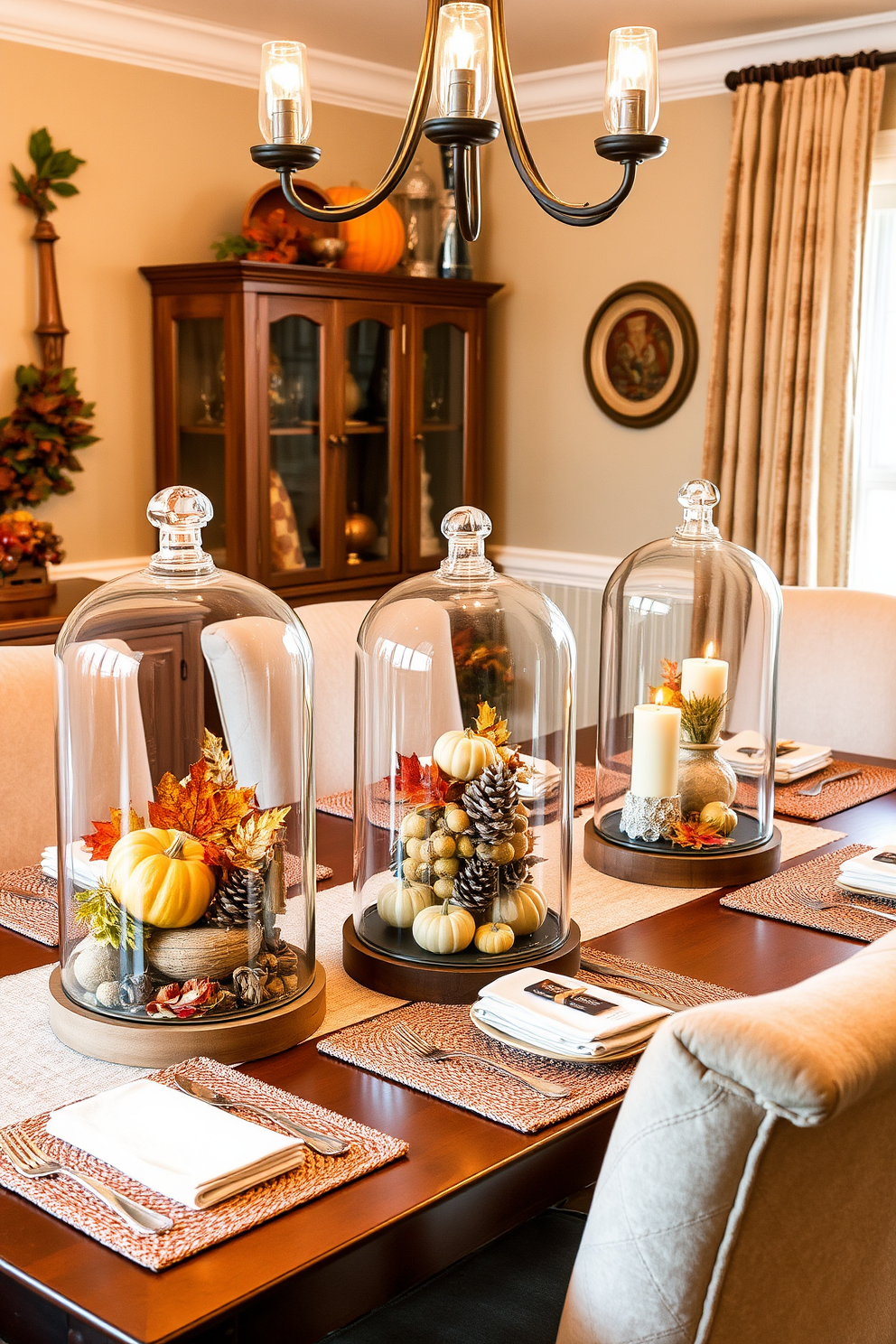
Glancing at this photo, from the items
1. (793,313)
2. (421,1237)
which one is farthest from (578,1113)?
(793,313)

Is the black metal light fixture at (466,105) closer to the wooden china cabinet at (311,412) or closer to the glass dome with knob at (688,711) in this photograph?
the glass dome with knob at (688,711)

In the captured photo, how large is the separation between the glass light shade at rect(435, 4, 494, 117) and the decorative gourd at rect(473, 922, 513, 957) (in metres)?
0.90

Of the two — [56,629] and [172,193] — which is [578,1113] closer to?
[56,629]

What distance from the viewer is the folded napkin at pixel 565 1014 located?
1.17 m

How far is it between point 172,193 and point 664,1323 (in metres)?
3.61

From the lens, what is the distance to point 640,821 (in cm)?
175

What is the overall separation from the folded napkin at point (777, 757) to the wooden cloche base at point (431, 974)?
0.62m

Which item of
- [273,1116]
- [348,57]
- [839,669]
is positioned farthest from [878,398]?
[273,1116]

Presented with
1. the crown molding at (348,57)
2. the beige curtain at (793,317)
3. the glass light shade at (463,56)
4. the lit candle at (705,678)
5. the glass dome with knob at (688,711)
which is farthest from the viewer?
the beige curtain at (793,317)

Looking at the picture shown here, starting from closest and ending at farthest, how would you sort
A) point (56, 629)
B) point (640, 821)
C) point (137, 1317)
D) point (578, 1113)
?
point (137, 1317) < point (578, 1113) < point (640, 821) < point (56, 629)

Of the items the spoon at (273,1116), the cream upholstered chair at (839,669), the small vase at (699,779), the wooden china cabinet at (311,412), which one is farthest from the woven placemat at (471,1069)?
the wooden china cabinet at (311,412)

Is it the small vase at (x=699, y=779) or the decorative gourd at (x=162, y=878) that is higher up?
the decorative gourd at (x=162, y=878)

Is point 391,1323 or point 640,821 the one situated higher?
point 640,821

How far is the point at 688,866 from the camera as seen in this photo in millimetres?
1684
